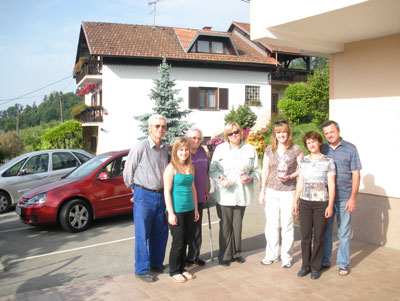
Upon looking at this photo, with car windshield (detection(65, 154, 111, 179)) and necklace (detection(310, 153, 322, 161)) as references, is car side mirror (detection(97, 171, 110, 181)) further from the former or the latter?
necklace (detection(310, 153, 322, 161))

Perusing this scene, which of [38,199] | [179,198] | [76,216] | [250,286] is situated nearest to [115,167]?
[76,216]

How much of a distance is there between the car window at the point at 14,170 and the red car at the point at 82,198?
10.4 feet

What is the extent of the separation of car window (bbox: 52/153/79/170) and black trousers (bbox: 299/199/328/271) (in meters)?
8.23

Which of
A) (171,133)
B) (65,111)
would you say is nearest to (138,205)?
(171,133)

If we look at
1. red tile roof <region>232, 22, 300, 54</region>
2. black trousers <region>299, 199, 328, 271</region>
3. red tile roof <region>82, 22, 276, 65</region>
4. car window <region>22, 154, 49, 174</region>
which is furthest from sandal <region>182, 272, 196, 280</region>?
red tile roof <region>232, 22, 300, 54</region>

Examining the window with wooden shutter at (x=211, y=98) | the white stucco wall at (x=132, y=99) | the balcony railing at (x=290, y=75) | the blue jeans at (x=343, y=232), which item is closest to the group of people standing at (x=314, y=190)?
the blue jeans at (x=343, y=232)

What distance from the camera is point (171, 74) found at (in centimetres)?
2502

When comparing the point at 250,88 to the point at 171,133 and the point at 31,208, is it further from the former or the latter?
the point at 31,208

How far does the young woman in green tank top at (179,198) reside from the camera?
501cm

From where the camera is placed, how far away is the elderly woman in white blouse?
18.2 feet

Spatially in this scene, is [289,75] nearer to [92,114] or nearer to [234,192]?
[92,114]

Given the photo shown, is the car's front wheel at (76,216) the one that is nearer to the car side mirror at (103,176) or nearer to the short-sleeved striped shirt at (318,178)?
the car side mirror at (103,176)

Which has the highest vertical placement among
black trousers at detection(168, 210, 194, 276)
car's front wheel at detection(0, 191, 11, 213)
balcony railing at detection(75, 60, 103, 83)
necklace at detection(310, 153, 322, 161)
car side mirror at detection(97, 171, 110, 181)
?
balcony railing at detection(75, 60, 103, 83)

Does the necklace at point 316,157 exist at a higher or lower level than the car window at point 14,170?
higher
